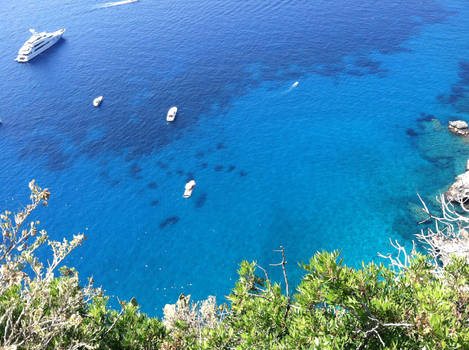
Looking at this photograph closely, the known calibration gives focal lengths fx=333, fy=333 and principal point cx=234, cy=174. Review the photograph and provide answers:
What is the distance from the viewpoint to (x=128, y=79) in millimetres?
72688

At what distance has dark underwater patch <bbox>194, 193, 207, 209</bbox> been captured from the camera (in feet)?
152

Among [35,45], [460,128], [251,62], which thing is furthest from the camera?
[35,45]

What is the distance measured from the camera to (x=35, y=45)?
3322 inches

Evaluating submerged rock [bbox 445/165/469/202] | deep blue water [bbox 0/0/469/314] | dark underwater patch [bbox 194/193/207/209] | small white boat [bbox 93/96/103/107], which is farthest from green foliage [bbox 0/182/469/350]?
small white boat [bbox 93/96/103/107]

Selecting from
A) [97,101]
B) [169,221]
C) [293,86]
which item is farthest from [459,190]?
[97,101]

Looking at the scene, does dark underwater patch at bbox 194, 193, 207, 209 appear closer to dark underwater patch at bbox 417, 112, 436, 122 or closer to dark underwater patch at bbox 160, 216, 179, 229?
dark underwater patch at bbox 160, 216, 179, 229

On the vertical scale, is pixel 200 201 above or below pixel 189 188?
below

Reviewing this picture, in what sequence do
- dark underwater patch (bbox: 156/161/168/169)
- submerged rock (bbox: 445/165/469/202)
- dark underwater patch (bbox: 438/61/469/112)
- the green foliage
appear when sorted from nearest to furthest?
the green foliage → submerged rock (bbox: 445/165/469/202) → dark underwater patch (bbox: 156/161/168/169) → dark underwater patch (bbox: 438/61/469/112)

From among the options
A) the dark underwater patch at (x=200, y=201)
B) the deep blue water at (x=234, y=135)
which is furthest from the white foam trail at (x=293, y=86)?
the dark underwater patch at (x=200, y=201)

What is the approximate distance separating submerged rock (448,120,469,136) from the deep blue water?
1.53 m

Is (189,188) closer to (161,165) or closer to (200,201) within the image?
(200,201)

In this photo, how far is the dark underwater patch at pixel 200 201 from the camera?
46.5m

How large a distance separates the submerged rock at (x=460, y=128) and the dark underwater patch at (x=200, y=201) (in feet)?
128

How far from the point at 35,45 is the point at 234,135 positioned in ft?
207
